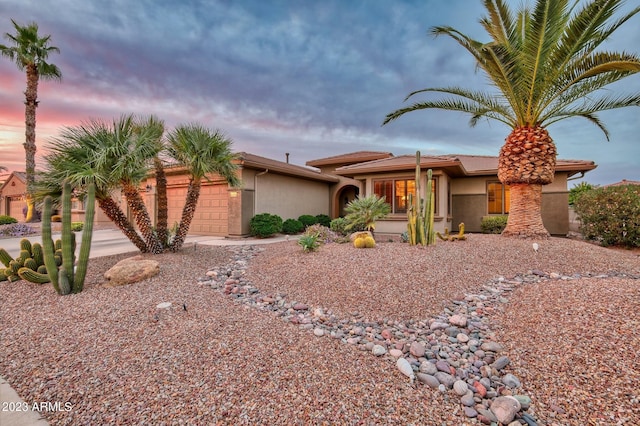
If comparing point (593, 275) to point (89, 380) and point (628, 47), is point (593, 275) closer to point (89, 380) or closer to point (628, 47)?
point (628, 47)

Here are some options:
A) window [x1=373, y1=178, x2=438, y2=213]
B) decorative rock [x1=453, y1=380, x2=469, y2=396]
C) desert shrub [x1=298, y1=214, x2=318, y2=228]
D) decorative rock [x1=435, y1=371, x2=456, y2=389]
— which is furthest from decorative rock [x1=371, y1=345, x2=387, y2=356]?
desert shrub [x1=298, y1=214, x2=318, y2=228]

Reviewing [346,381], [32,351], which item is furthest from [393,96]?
[32,351]

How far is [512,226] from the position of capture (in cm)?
860

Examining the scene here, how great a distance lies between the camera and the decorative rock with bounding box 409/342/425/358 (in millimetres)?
3098

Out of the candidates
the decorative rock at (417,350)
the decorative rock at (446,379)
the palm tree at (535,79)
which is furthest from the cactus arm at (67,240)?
the palm tree at (535,79)

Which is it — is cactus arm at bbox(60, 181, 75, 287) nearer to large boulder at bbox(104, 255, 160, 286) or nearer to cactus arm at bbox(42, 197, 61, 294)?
cactus arm at bbox(42, 197, 61, 294)

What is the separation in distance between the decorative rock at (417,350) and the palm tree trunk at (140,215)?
662 centimetres

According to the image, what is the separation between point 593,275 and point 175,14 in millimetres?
12771

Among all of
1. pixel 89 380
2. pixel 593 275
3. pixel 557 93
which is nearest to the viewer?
pixel 89 380

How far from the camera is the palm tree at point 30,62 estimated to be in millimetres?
15758

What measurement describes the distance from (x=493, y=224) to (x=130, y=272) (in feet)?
44.9

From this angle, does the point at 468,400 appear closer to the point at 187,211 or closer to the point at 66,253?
the point at 66,253

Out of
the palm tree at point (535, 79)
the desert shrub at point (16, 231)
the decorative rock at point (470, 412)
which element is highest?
the palm tree at point (535, 79)

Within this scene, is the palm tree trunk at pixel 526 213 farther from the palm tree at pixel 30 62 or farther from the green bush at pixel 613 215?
the palm tree at pixel 30 62
